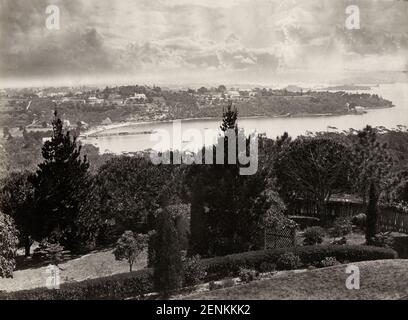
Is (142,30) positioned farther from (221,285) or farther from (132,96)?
(221,285)

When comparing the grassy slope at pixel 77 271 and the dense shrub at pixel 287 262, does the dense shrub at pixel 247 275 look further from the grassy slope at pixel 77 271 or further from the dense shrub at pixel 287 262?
the grassy slope at pixel 77 271

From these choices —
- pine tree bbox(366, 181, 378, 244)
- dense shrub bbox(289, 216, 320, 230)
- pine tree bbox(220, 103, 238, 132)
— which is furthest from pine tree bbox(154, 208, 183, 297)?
dense shrub bbox(289, 216, 320, 230)

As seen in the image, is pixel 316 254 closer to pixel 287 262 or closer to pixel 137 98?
pixel 287 262

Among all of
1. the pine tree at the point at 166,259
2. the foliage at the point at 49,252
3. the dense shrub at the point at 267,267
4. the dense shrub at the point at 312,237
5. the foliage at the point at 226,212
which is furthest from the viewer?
the dense shrub at the point at 312,237

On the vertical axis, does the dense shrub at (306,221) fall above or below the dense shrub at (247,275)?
below

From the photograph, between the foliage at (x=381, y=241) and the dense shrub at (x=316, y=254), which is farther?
the foliage at (x=381, y=241)

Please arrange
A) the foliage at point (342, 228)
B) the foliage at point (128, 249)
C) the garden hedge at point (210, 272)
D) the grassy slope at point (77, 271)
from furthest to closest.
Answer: the foliage at point (342, 228) < the foliage at point (128, 249) < the grassy slope at point (77, 271) < the garden hedge at point (210, 272)

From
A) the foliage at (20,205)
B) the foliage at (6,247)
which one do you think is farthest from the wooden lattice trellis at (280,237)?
the foliage at (20,205)
